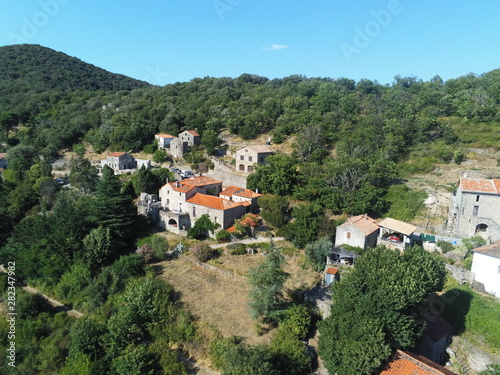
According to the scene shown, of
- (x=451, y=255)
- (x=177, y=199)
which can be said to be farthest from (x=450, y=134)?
(x=177, y=199)

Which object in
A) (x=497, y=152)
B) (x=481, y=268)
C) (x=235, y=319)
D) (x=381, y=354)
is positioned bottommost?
(x=235, y=319)

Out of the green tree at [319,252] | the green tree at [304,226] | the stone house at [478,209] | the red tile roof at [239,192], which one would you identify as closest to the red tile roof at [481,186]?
the stone house at [478,209]

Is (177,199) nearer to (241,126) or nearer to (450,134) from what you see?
(241,126)

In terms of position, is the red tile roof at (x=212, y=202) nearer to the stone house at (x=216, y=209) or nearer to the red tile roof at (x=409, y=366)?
Answer: the stone house at (x=216, y=209)

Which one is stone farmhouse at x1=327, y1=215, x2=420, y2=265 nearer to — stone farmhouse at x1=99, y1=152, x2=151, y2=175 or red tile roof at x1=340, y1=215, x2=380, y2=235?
red tile roof at x1=340, y1=215, x2=380, y2=235

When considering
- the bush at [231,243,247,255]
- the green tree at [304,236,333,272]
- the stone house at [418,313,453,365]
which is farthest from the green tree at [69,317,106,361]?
the stone house at [418,313,453,365]

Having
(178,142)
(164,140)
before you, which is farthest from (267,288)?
(164,140)
